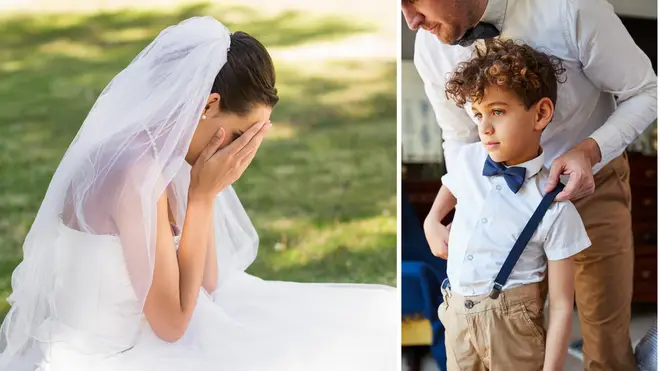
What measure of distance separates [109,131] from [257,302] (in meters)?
0.67

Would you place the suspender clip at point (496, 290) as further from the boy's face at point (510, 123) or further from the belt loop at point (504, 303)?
the boy's face at point (510, 123)

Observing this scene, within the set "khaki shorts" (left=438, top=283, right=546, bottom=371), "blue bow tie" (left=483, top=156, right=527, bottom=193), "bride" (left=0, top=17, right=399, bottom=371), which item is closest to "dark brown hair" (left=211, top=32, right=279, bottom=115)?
"bride" (left=0, top=17, right=399, bottom=371)

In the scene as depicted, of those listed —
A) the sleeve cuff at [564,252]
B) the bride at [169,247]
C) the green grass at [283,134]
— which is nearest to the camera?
the sleeve cuff at [564,252]

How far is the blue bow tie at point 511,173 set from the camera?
1.94 metres

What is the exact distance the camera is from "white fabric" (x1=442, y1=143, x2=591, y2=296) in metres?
1.92

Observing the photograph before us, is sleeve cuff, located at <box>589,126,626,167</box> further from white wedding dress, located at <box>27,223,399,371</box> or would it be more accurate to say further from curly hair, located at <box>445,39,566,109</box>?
white wedding dress, located at <box>27,223,399,371</box>

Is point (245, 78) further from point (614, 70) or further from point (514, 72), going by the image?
point (614, 70)

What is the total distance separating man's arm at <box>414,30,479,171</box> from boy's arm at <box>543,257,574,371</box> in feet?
1.37

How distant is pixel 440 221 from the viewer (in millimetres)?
2102

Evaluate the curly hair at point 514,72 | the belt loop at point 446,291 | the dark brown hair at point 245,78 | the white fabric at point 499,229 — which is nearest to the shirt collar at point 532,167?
the white fabric at point 499,229

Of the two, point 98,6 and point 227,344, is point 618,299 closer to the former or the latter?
point 227,344

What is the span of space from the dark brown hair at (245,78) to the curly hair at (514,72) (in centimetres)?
57

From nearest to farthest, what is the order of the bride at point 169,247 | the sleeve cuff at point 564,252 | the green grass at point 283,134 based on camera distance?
the sleeve cuff at point 564,252
the bride at point 169,247
the green grass at point 283,134

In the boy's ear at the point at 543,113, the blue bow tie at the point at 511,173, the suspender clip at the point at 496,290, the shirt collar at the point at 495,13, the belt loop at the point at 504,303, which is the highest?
the shirt collar at the point at 495,13
